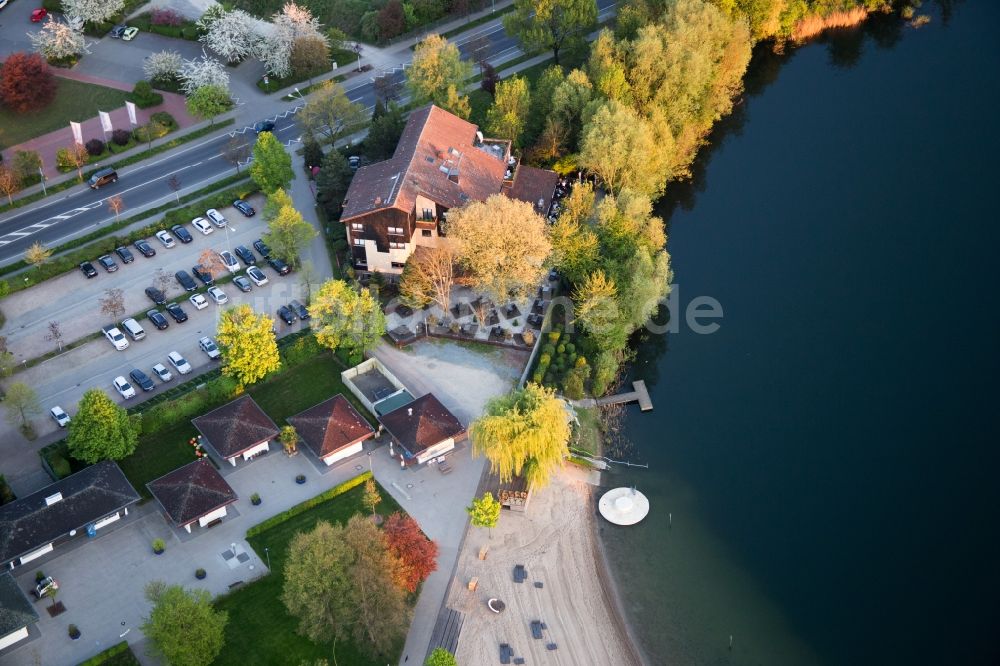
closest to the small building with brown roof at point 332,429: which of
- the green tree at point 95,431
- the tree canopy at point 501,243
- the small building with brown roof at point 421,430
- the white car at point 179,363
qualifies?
the small building with brown roof at point 421,430

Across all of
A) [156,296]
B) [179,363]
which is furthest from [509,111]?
[179,363]

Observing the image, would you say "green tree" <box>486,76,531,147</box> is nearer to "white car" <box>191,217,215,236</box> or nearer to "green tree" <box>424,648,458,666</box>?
"white car" <box>191,217,215,236</box>

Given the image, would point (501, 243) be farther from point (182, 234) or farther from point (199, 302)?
point (182, 234)

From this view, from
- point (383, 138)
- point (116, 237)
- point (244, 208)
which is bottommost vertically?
point (116, 237)

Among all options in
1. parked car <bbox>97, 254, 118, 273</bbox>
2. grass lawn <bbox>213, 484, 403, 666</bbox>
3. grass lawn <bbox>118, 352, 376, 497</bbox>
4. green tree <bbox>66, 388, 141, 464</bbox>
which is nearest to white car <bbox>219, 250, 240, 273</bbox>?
parked car <bbox>97, 254, 118, 273</bbox>

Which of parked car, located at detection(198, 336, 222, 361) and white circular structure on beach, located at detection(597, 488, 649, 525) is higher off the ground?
parked car, located at detection(198, 336, 222, 361)

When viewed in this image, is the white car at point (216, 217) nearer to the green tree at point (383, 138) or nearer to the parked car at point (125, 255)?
the parked car at point (125, 255)
